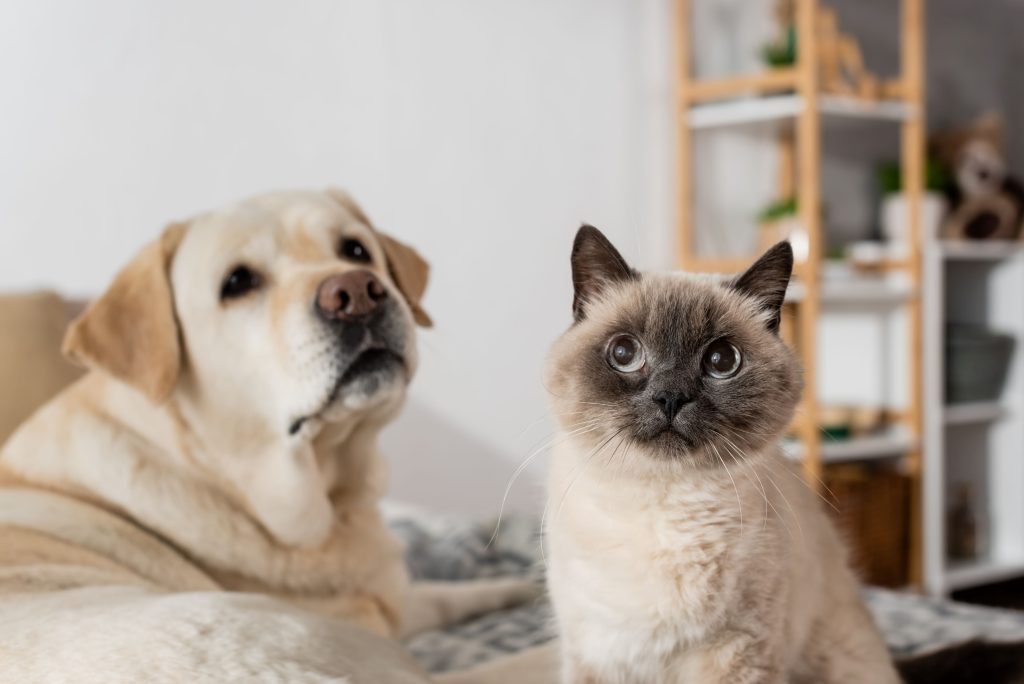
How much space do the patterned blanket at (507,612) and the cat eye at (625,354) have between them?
1.19ft

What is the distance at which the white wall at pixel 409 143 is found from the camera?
241 centimetres

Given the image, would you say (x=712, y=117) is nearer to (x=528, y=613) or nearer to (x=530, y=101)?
(x=530, y=101)

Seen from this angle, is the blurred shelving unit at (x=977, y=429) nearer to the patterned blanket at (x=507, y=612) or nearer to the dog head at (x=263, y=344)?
the patterned blanket at (x=507, y=612)

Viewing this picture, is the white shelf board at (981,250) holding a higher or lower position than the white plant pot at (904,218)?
lower

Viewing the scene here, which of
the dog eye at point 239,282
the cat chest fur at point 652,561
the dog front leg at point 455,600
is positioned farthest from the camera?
the dog front leg at point 455,600

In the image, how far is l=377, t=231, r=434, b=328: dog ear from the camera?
1468 mm

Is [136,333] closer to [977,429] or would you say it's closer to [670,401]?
[670,401]

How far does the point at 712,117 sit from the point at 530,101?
64 cm

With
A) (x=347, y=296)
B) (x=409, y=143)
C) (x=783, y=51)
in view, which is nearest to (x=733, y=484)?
(x=347, y=296)

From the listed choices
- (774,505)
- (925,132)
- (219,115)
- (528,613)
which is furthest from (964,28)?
(774,505)

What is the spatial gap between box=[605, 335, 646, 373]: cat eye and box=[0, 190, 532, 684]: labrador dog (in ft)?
1.37

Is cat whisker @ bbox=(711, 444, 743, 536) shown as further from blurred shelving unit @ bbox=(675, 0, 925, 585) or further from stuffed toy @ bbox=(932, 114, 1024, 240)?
stuffed toy @ bbox=(932, 114, 1024, 240)

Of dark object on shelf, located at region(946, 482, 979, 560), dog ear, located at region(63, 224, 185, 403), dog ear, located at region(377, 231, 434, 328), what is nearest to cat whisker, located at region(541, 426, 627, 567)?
dog ear, located at region(377, 231, 434, 328)

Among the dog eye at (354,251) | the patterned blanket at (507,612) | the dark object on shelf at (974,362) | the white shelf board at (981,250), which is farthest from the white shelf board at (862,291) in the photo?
the dog eye at (354,251)
